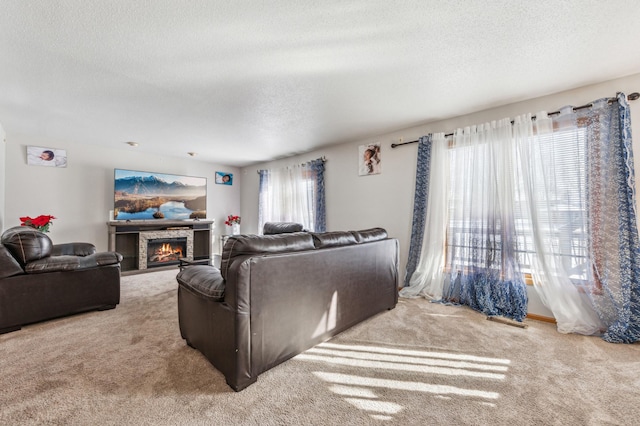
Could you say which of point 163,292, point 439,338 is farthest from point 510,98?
point 163,292

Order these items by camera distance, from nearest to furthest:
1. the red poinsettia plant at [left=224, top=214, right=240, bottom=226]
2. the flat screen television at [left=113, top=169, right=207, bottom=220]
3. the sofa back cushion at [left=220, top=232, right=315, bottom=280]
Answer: the sofa back cushion at [left=220, top=232, right=315, bottom=280], the flat screen television at [left=113, top=169, right=207, bottom=220], the red poinsettia plant at [left=224, top=214, right=240, bottom=226]

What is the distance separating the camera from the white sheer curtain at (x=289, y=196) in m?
4.99

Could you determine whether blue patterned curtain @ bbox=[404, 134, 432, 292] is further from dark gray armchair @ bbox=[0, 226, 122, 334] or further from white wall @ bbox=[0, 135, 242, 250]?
white wall @ bbox=[0, 135, 242, 250]

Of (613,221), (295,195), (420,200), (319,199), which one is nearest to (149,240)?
(295,195)

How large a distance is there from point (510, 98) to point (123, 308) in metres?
4.84

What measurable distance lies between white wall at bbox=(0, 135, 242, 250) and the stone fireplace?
0.73 metres

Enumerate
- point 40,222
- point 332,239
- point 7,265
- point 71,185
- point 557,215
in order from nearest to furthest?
1. point 332,239
2. point 7,265
3. point 557,215
4. point 40,222
5. point 71,185

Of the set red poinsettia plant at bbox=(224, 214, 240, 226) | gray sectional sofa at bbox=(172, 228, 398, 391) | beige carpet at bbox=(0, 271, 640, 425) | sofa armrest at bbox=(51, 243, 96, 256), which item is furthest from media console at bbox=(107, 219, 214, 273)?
gray sectional sofa at bbox=(172, 228, 398, 391)

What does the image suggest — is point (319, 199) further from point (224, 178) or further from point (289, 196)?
point (224, 178)

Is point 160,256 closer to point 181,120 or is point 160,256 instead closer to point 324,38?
point 181,120

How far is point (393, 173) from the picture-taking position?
12.8 feet

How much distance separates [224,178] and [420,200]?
15.6 ft

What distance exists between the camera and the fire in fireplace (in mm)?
4977

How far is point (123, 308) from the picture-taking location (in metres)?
2.91
